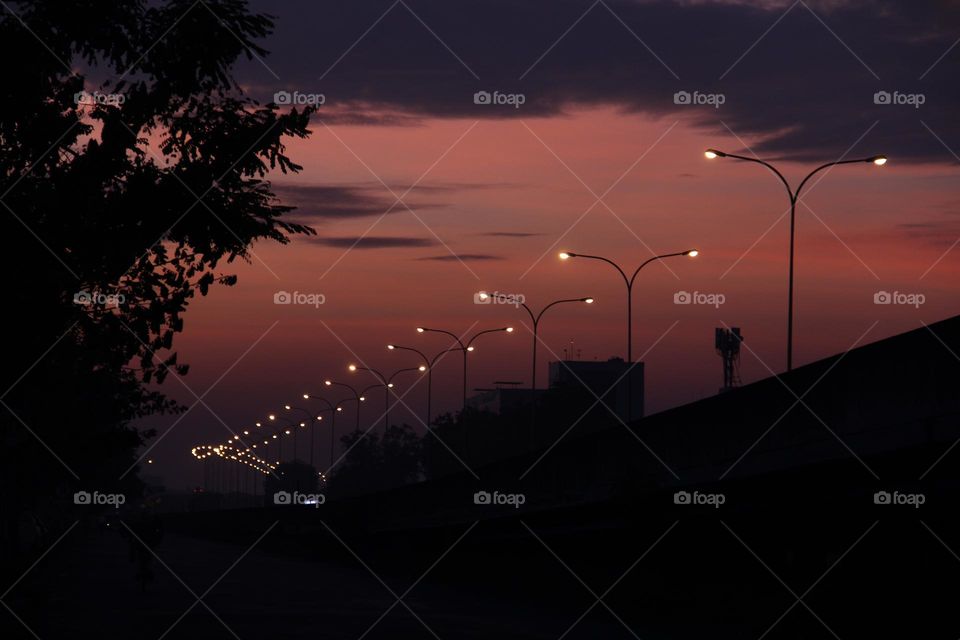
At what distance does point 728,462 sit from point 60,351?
25.9m

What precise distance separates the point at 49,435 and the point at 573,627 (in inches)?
1041

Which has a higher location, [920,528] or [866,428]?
[866,428]

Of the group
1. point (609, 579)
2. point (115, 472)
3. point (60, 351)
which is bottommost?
point (609, 579)

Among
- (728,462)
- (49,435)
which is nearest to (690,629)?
(728,462)

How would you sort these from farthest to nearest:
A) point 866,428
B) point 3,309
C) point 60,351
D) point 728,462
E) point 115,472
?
1. point 115,472
2. point 728,462
3. point 866,428
4. point 60,351
5. point 3,309

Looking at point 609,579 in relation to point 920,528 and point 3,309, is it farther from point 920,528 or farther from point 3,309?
point 3,309

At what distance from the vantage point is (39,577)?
36.1 m

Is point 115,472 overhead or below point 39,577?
overhead

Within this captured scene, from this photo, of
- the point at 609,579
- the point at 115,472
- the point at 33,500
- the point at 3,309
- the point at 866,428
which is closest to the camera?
the point at 3,309

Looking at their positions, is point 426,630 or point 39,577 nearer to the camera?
point 426,630

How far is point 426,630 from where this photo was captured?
72.4ft

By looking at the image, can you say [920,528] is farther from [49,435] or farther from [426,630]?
[49,435]

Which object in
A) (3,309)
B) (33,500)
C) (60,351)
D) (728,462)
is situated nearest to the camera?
(3,309)

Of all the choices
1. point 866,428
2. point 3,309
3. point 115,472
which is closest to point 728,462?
point 866,428
